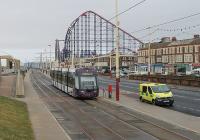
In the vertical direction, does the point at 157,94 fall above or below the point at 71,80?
below

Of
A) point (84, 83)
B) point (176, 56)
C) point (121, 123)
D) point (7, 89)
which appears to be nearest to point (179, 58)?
point (176, 56)

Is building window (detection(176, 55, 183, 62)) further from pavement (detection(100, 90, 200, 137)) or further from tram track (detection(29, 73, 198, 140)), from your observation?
→ pavement (detection(100, 90, 200, 137))

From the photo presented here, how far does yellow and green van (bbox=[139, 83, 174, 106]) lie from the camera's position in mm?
37031

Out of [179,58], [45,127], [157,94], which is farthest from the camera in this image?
[179,58]

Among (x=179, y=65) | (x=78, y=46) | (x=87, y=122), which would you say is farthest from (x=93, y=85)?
(x=78, y=46)

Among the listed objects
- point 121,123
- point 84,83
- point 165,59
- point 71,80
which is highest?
point 165,59

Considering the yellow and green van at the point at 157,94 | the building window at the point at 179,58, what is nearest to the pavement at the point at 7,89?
the yellow and green van at the point at 157,94

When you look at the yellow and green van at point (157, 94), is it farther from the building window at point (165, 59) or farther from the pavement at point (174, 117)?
the building window at point (165, 59)

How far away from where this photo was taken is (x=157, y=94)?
123 feet

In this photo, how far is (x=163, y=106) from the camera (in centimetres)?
3691

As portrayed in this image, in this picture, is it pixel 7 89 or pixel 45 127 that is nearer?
pixel 45 127

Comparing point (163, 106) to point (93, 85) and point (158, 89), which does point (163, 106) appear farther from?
point (93, 85)

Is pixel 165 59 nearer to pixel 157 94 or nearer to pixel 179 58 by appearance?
pixel 179 58

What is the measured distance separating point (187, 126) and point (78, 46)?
113m
